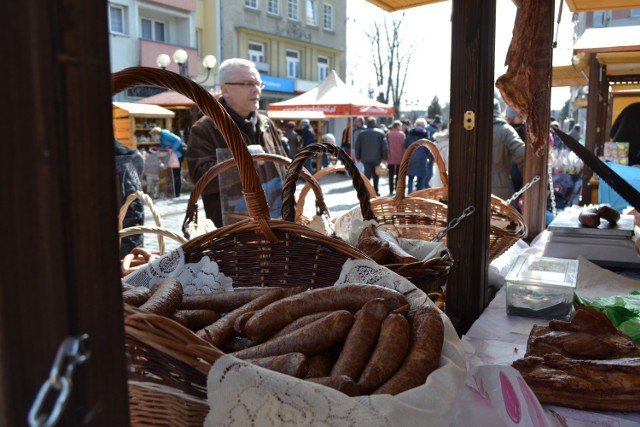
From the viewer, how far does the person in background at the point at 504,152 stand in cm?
494

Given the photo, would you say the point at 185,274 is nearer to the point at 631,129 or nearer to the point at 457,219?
the point at 457,219

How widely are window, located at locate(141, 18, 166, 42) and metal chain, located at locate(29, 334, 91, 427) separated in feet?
80.5

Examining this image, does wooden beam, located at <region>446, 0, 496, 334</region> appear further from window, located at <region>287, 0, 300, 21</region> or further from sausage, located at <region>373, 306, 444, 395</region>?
window, located at <region>287, 0, 300, 21</region>

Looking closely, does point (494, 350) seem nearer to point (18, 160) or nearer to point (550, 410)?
point (550, 410)

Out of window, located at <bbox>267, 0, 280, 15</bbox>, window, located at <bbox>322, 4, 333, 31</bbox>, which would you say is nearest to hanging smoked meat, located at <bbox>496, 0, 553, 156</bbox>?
window, located at <bbox>267, 0, 280, 15</bbox>

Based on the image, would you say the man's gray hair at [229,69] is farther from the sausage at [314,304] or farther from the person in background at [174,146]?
the person in background at [174,146]

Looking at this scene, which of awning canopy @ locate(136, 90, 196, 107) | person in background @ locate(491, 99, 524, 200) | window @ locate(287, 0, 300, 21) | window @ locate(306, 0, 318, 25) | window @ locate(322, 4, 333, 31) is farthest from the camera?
window @ locate(322, 4, 333, 31)

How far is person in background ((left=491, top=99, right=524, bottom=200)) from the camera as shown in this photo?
494 centimetres

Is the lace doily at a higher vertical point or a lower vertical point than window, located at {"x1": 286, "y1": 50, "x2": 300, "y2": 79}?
lower

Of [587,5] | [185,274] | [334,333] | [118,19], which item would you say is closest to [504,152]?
[587,5]

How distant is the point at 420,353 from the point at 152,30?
24.4 meters

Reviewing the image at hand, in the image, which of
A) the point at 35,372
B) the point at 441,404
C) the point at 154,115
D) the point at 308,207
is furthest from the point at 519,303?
the point at 154,115

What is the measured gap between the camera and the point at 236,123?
135 inches

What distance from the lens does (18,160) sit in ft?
1.21
